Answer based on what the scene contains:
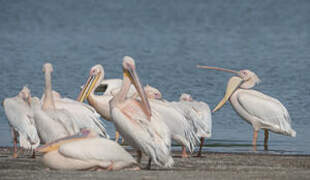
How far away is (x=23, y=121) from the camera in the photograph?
374 inches

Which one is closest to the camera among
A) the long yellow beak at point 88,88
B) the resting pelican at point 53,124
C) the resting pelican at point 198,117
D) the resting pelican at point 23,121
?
the resting pelican at point 53,124

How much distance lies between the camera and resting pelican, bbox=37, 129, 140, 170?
288 inches

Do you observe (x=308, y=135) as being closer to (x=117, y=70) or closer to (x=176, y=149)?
(x=176, y=149)

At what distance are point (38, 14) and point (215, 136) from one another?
35.8 metres

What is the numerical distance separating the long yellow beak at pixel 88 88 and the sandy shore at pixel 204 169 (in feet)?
5.85

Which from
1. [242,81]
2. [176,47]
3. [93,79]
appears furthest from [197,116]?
[176,47]

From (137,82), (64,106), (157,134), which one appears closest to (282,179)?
(157,134)

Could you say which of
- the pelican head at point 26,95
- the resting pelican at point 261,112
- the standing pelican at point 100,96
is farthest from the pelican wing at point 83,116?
the resting pelican at point 261,112

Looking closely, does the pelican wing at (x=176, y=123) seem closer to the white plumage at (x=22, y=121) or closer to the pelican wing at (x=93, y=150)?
the white plumage at (x=22, y=121)

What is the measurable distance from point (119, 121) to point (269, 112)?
14.4ft

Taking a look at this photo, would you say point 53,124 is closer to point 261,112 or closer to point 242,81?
point 261,112

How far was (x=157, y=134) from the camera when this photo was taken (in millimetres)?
7664

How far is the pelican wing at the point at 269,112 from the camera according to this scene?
11.5 meters

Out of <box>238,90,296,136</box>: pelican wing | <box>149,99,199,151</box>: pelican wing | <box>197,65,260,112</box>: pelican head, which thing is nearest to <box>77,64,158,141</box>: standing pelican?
<box>149,99,199,151</box>: pelican wing
